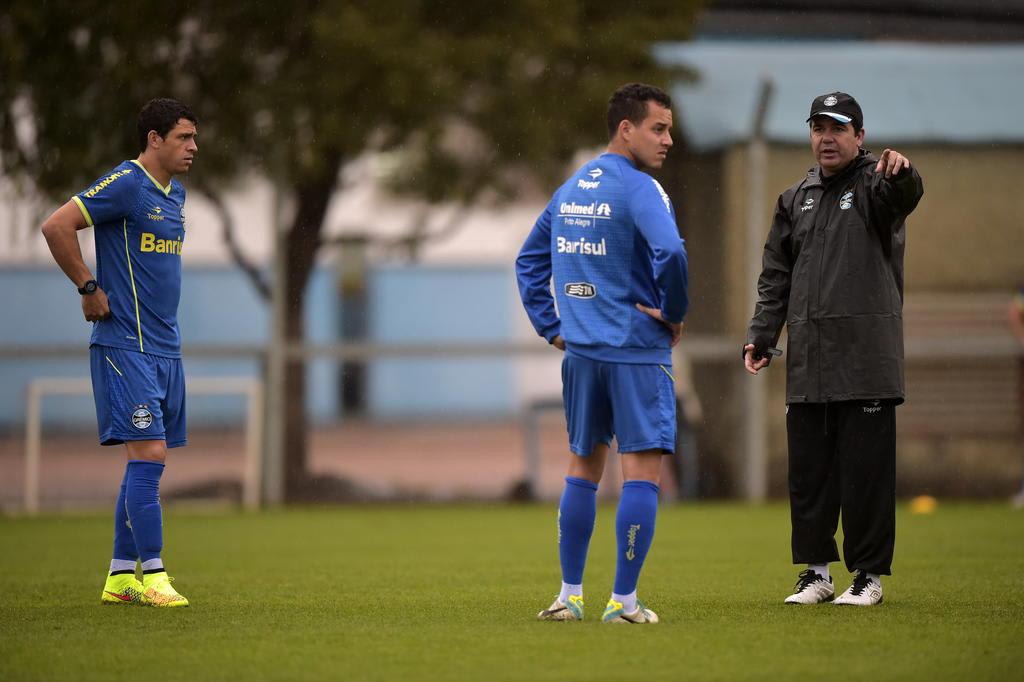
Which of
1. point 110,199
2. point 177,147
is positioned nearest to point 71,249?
point 110,199

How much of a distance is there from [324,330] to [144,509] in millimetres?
7571

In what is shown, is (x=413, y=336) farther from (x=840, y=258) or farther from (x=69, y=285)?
(x=840, y=258)

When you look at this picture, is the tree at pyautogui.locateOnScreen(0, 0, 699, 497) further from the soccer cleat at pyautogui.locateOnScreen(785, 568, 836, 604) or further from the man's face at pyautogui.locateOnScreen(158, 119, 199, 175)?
the soccer cleat at pyautogui.locateOnScreen(785, 568, 836, 604)

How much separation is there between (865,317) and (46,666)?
11.3 feet

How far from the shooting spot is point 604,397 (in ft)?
18.4

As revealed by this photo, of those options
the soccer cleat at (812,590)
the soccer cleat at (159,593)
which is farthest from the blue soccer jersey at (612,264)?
the soccer cleat at (159,593)

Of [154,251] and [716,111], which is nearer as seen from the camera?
[154,251]

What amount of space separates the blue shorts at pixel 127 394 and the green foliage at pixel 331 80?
23.5ft

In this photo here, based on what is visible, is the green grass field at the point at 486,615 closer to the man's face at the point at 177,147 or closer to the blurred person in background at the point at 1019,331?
the man's face at the point at 177,147

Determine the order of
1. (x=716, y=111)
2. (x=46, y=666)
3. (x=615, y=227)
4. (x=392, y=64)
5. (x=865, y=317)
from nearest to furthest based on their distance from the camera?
(x=46, y=666), (x=615, y=227), (x=865, y=317), (x=392, y=64), (x=716, y=111)

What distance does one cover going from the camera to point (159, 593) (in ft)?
20.4

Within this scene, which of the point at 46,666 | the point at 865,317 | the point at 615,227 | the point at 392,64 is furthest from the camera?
the point at 392,64

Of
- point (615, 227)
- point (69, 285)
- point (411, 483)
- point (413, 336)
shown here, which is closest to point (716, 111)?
point (413, 336)

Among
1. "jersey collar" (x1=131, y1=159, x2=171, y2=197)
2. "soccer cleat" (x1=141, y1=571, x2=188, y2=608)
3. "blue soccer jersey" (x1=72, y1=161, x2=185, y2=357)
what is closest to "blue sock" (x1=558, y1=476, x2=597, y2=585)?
"soccer cleat" (x1=141, y1=571, x2=188, y2=608)
